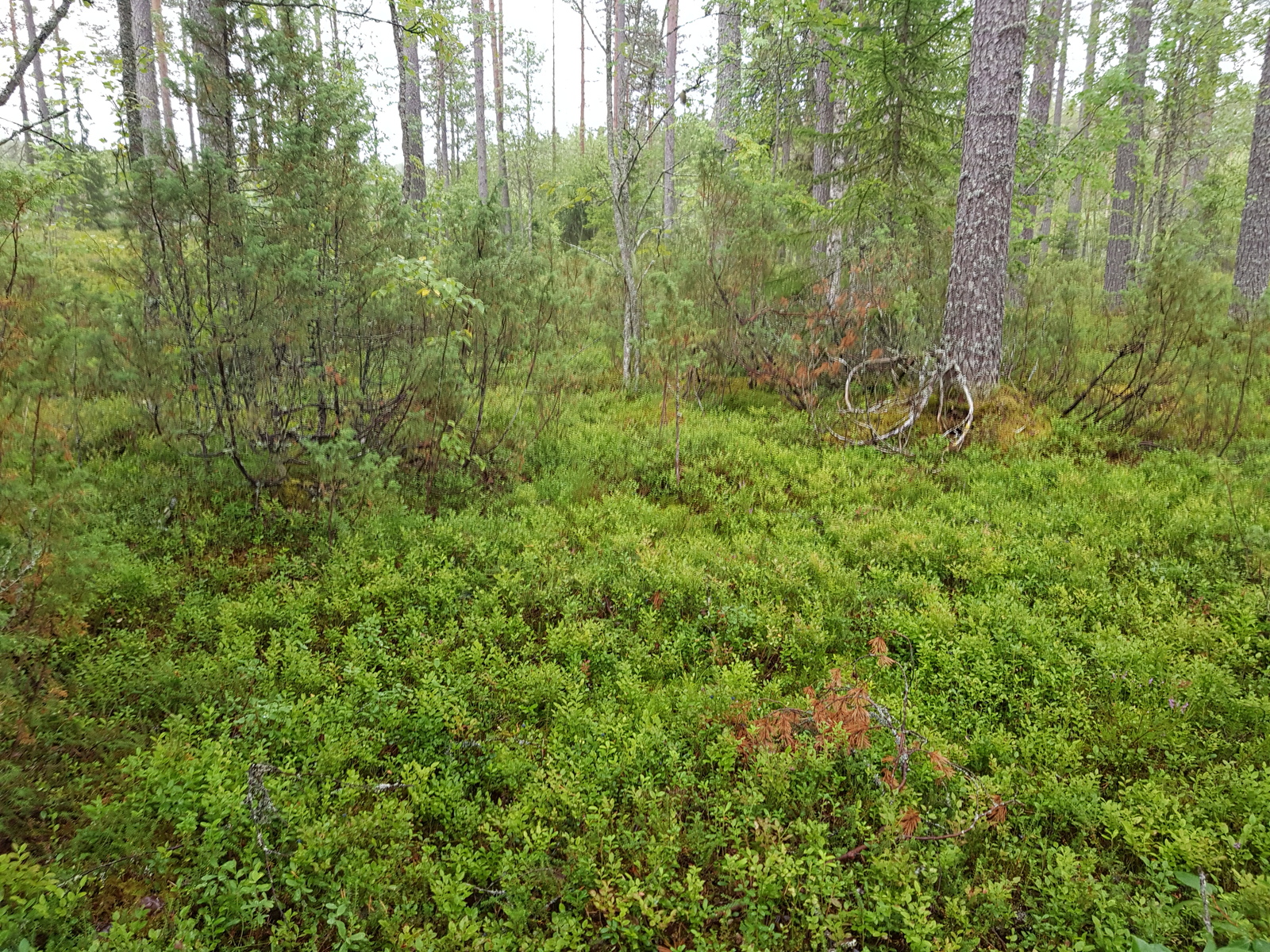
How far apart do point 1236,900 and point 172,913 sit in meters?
4.37

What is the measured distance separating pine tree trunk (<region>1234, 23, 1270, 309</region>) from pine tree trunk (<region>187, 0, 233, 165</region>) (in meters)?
14.2

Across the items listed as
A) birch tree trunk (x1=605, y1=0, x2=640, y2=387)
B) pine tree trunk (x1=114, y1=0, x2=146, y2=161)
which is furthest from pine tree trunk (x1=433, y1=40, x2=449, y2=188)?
birch tree trunk (x1=605, y1=0, x2=640, y2=387)

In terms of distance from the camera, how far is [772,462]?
23.0 ft

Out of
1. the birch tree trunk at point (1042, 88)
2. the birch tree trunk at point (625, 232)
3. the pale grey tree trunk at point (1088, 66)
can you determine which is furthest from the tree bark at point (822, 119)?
the pale grey tree trunk at point (1088, 66)

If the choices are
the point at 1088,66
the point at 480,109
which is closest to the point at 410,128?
the point at 480,109

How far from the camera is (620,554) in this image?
5312mm

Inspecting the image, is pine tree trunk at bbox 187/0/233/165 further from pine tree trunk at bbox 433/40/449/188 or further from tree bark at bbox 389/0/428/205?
pine tree trunk at bbox 433/40/449/188

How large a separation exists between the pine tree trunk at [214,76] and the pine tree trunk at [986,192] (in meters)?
8.04

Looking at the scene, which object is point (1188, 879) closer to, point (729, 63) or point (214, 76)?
point (214, 76)

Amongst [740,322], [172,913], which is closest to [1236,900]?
[172,913]

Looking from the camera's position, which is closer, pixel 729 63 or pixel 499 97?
pixel 729 63

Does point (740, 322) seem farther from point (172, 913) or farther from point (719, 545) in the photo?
point (172, 913)

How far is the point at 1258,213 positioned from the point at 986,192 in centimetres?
672

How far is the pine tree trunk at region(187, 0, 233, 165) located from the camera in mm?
5359
